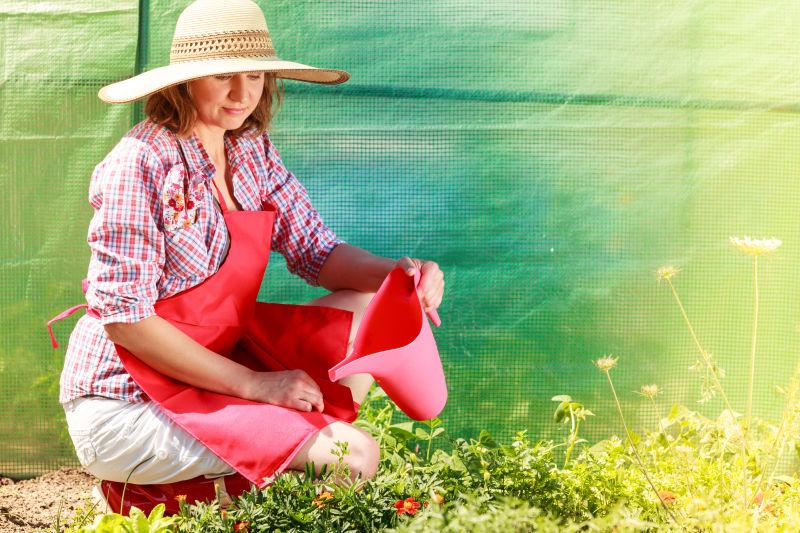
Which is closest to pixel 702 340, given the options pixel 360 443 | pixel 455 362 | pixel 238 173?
pixel 455 362

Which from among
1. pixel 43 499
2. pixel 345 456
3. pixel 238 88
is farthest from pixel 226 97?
pixel 43 499

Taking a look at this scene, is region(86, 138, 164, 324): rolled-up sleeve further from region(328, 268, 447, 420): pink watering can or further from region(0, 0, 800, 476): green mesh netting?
region(0, 0, 800, 476): green mesh netting

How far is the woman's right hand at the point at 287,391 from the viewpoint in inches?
91.8

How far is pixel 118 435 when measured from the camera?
2.30 m

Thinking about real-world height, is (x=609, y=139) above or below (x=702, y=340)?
above

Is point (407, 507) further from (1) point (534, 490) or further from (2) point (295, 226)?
(2) point (295, 226)

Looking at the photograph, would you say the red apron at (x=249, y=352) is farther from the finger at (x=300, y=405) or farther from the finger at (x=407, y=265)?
the finger at (x=407, y=265)

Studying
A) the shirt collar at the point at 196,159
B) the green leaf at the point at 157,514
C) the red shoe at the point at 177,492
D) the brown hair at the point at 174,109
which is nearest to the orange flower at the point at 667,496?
the red shoe at the point at 177,492

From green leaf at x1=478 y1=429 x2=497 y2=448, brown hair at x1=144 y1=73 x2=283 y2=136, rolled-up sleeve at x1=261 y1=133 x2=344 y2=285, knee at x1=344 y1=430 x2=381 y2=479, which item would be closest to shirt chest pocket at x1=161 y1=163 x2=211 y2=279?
brown hair at x1=144 y1=73 x2=283 y2=136

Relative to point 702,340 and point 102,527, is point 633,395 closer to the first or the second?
point 702,340

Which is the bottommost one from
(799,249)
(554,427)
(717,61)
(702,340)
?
(554,427)

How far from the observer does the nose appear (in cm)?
236

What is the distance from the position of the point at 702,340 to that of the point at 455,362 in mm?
836

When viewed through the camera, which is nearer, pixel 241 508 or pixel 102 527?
pixel 102 527
